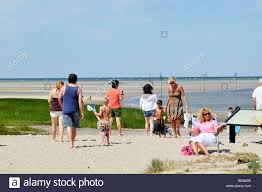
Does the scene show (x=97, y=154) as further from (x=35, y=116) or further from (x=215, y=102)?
(x=215, y=102)

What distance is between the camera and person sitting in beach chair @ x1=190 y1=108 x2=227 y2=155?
516 inches

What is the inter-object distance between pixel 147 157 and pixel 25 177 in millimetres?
4051

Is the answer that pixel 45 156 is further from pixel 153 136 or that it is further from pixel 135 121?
pixel 135 121

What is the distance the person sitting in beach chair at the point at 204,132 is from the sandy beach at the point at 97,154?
0.98ft

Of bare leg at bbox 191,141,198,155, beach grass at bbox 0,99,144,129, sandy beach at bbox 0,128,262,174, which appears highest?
beach grass at bbox 0,99,144,129

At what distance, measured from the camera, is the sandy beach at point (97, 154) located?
11.3 meters

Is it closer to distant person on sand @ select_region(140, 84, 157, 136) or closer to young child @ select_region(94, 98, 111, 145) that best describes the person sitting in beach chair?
young child @ select_region(94, 98, 111, 145)

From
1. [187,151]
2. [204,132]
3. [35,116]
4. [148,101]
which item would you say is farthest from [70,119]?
[35,116]

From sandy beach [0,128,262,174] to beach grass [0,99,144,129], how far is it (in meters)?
8.11

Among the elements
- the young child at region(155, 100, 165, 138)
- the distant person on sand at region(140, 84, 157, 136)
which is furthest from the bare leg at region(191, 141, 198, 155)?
the distant person on sand at region(140, 84, 157, 136)

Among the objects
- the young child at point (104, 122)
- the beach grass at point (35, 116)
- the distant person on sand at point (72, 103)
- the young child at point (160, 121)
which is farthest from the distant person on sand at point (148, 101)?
the beach grass at point (35, 116)

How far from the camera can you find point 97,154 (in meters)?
13.4

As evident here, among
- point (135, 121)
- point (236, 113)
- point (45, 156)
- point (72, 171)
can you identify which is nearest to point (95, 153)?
point (45, 156)

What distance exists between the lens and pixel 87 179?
917 cm
